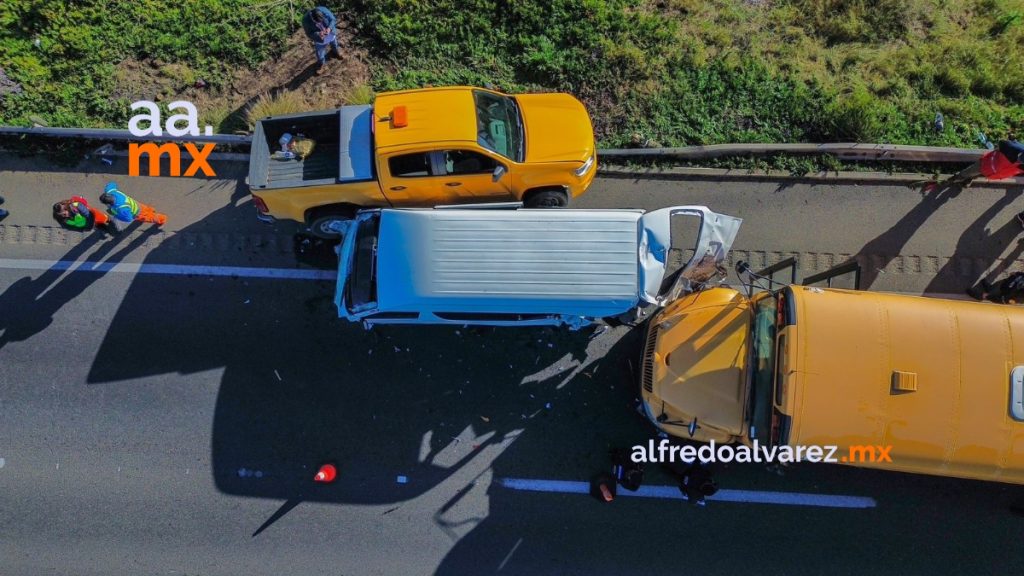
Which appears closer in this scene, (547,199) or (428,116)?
(428,116)

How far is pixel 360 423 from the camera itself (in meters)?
7.36

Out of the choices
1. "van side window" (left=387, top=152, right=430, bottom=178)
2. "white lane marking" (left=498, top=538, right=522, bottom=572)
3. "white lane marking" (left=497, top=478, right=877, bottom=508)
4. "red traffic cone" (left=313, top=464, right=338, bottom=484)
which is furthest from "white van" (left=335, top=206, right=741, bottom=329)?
"white lane marking" (left=498, top=538, right=522, bottom=572)

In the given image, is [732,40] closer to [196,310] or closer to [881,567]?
[881,567]

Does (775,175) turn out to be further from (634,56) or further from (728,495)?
(728,495)

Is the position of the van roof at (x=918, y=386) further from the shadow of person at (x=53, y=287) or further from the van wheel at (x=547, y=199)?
the shadow of person at (x=53, y=287)

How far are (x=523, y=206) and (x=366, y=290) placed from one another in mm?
2334

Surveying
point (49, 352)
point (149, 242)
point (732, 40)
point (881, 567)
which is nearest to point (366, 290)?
point (149, 242)

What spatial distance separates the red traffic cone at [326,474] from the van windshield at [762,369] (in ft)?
17.1

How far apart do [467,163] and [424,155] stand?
0.53 meters

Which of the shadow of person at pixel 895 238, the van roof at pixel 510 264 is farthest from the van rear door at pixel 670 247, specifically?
the shadow of person at pixel 895 238

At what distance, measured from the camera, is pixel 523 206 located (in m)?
7.26

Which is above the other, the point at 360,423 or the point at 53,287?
the point at 53,287

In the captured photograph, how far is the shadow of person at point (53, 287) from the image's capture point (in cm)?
759

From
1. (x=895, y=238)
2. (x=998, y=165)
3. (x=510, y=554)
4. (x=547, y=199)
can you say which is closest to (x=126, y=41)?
(x=547, y=199)
